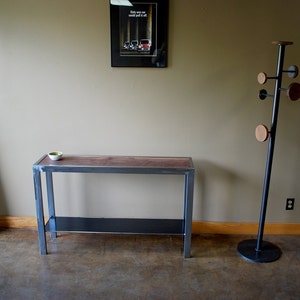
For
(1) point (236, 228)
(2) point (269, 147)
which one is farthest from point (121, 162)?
(1) point (236, 228)

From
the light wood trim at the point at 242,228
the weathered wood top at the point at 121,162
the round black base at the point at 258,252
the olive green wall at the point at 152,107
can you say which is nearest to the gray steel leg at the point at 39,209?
the weathered wood top at the point at 121,162

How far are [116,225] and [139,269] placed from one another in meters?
0.45

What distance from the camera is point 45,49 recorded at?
2.53 m

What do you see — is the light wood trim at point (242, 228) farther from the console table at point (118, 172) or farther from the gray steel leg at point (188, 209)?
the gray steel leg at point (188, 209)

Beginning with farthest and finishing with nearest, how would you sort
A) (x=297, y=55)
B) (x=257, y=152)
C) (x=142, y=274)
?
1. (x=257, y=152)
2. (x=297, y=55)
3. (x=142, y=274)

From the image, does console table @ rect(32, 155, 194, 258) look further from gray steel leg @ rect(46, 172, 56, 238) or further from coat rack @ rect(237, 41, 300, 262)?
coat rack @ rect(237, 41, 300, 262)

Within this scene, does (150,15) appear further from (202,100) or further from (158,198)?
(158,198)

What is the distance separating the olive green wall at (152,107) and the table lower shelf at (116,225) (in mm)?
96

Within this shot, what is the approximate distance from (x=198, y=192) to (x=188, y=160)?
0.38 metres

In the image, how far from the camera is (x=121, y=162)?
2469 mm

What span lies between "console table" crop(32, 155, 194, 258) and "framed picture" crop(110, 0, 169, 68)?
768 millimetres

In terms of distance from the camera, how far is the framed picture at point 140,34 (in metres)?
2.41

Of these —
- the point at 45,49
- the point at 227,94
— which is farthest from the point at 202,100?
the point at 45,49

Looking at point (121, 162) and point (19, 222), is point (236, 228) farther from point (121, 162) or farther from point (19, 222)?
point (19, 222)
